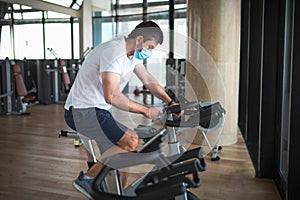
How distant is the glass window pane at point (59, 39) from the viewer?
9.99 m

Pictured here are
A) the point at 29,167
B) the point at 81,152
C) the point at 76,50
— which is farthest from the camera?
the point at 76,50

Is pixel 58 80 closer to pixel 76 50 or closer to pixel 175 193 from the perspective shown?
pixel 76 50

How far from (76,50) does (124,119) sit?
516 cm

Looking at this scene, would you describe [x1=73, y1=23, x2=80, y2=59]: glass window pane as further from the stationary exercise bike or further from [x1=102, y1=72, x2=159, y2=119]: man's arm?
the stationary exercise bike

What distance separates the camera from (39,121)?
609 centimetres

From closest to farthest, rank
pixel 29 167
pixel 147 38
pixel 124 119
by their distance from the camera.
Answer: pixel 147 38 → pixel 29 167 → pixel 124 119

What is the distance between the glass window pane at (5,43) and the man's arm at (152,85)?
7.66 meters

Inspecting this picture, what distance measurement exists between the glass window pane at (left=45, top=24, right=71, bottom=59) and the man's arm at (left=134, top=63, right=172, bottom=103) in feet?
27.1

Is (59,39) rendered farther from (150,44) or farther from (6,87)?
(150,44)

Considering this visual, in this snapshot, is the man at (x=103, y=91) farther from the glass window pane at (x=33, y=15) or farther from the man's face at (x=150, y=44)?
the glass window pane at (x=33, y=15)

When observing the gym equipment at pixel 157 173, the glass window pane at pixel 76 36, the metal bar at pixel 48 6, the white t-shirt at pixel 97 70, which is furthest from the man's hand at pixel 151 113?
the glass window pane at pixel 76 36

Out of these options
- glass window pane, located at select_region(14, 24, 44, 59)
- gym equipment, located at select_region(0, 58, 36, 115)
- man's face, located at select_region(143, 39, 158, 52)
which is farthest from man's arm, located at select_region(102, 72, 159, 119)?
glass window pane, located at select_region(14, 24, 44, 59)

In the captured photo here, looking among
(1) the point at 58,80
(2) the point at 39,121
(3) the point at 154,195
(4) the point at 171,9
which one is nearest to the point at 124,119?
(2) the point at 39,121

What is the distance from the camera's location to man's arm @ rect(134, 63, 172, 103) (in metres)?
2.29
